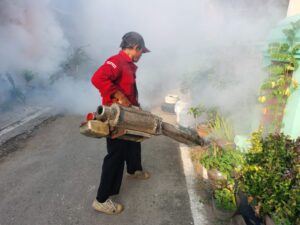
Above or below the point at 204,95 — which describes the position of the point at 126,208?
below

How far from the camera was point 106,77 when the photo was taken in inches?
114

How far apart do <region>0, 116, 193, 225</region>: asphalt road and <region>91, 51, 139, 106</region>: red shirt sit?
1469 millimetres

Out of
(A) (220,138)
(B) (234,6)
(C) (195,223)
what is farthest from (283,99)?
(B) (234,6)

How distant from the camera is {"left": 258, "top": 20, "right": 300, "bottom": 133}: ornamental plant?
3285mm

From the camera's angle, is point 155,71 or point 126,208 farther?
point 155,71

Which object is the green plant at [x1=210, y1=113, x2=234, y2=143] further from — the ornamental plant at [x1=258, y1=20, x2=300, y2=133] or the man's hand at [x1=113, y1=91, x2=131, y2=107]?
the man's hand at [x1=113, y1=91, x2=131, y2=107]

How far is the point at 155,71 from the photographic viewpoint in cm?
923

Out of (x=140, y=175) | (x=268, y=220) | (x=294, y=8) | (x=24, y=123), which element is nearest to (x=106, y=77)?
(x=140, y=175)

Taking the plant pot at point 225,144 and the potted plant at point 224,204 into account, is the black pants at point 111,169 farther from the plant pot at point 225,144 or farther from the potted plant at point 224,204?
the plant pot at point 225,144

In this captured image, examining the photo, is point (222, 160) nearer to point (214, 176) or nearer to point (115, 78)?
point (214, 176)

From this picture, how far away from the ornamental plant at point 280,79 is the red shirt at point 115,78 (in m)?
1.96

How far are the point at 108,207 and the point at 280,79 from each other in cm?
288

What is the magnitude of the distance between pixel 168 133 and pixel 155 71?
21.2 ft

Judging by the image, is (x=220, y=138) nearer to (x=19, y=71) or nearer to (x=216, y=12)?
(x=216, y=12)
